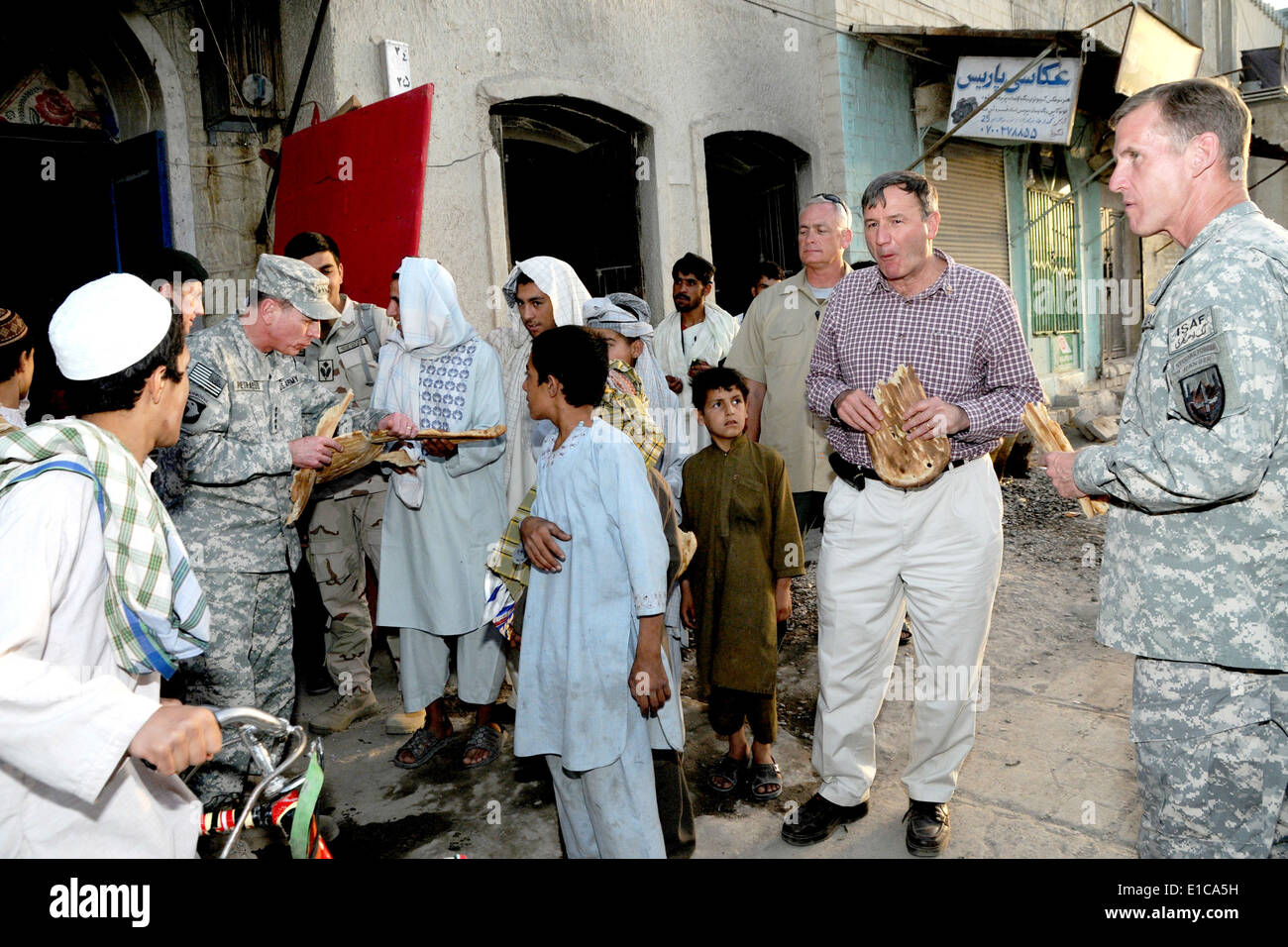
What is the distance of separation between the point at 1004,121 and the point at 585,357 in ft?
25.8

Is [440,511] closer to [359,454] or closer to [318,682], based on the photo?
[359,454]

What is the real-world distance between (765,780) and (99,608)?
2446 millimetres

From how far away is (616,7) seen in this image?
7.08 meters

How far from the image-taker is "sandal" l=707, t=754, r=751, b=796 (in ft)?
11.0

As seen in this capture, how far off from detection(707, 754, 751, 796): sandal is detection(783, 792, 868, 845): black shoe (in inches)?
12.5

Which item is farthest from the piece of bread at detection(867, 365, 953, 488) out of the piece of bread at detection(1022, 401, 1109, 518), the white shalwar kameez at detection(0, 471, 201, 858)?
the white shalwar kameez at detection(0, 471, 201, 858)

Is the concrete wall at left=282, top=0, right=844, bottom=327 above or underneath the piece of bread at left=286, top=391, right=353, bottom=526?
above

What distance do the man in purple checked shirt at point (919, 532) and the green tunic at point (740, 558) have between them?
278 mm

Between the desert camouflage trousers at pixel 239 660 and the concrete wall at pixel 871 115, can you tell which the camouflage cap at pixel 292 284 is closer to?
the desert camouflage trousers at pixel 239 660

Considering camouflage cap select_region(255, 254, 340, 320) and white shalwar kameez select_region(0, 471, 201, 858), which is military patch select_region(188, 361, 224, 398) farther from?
white shalwar kameez select_region(0, 471, 201, 858)

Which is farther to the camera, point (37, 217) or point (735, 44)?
point (735, 44)

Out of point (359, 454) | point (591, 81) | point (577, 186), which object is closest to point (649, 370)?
point (359, 454)
